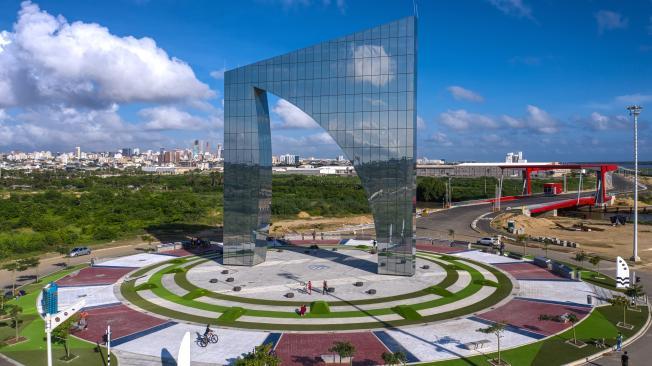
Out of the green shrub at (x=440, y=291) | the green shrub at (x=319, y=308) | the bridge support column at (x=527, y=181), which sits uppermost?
the bridge support column at (x=527, y=181)

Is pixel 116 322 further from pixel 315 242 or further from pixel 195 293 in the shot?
pixel 315 242

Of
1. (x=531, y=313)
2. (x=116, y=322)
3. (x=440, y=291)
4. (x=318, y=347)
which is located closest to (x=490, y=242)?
(x=440, y=291)

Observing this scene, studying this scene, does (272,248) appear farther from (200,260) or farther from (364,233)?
(364,233)

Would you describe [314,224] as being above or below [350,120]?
below

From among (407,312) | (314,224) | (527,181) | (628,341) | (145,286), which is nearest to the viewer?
(628,341)

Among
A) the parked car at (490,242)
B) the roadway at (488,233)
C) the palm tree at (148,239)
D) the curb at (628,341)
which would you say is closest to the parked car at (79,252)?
the palm tree at (148,239)

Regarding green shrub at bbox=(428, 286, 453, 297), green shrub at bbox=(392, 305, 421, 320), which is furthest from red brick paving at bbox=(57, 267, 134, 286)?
green shrub at bbox=(428, 286, 453, 297)

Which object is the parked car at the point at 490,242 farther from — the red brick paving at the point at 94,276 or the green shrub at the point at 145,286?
the red brick paving at the point at 94,276
